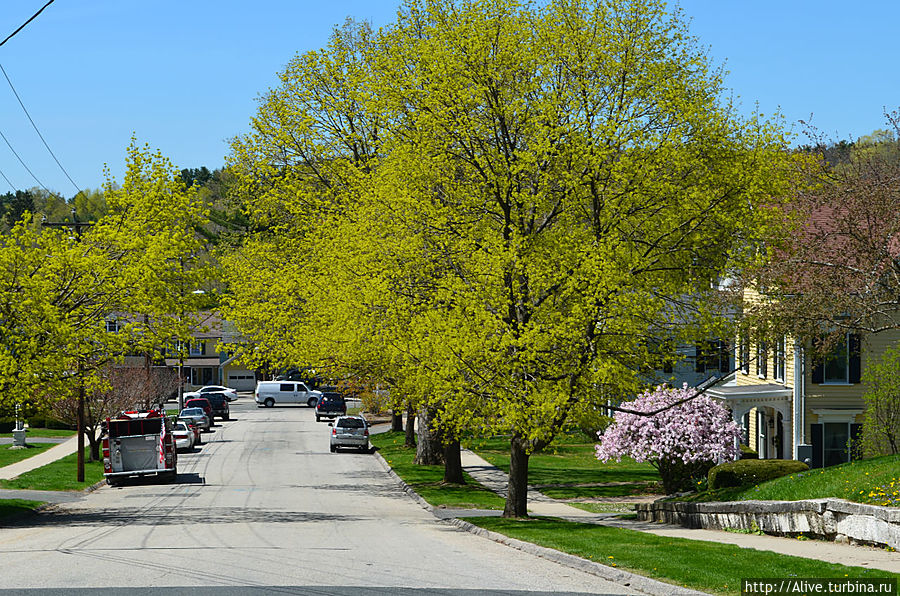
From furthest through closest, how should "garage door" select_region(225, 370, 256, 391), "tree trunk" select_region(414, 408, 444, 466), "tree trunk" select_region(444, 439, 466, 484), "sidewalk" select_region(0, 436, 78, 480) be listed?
1. "garage door" select_region(225, 370, 256, 391)
2. "tree trunk" select_region(414, 408, 444, 466)
3. "sidewalk" select_region(0, 436, 78, 480)
4. "tree trunk" select_region(444, 439, 466, 484)

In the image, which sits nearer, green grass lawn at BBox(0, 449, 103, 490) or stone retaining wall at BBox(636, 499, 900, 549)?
stone retaining wall at BBox(636, 499, 900, 549)

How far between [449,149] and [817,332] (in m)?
9.56

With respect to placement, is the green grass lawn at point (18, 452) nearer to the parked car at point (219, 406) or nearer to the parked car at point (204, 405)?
the parked car at point (204, 405)

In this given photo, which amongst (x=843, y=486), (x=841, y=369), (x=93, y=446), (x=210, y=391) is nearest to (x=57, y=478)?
(x=93, y=446)

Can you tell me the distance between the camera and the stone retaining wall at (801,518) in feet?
49.3

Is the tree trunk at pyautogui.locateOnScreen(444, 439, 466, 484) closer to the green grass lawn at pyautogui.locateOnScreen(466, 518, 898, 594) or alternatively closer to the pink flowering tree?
the pink flowering tree

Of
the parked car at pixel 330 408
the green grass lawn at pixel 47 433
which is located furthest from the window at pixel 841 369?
the green grass lawn at pixel 47 433

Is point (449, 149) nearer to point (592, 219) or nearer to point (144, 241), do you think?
point (592, 219)

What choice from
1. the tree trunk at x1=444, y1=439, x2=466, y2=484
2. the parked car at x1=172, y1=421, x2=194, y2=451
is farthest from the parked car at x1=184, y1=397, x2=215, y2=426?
the tree trunk at x1=444, y1=439, x2=466, y2=484

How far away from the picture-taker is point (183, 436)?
4903cm

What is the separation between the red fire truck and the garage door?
220 ft

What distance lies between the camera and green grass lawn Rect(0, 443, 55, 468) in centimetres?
4390

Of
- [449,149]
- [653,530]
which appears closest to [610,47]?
[449,149]

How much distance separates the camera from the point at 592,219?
71.2 ft
